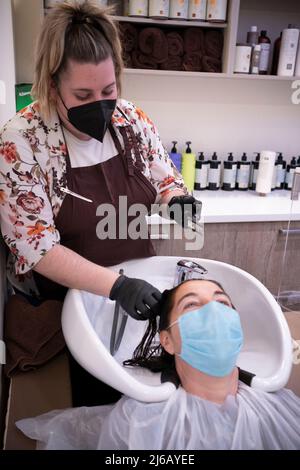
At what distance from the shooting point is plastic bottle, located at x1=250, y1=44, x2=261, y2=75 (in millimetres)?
2436

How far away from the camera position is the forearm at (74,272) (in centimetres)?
120

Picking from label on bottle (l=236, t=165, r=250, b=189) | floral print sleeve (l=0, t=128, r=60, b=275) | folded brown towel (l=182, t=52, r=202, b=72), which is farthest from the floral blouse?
label on bottle (l=236, t=165, r=250, b=189)

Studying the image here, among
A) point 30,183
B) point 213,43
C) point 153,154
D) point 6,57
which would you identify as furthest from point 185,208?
point 213,43

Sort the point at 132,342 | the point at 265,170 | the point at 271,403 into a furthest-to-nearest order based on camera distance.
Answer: the point at 265,170
the point at 132,342
the point at 271,403

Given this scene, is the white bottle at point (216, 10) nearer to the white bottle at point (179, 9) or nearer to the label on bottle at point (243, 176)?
the white bottle at point (179, 9)

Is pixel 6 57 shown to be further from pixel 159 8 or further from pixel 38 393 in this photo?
pixel 38 393

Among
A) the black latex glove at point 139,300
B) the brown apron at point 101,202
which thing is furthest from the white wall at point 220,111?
the black latex glove at point 139,300

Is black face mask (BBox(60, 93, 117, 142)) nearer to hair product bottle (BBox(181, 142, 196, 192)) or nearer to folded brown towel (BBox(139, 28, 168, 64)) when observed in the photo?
folded brown towel (BBox(139, 28, 168, 64))

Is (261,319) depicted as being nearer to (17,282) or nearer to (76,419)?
(76,419)

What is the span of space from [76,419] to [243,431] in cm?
39

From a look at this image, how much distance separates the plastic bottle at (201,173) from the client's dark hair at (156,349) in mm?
1561

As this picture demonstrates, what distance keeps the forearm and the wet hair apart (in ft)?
1.31

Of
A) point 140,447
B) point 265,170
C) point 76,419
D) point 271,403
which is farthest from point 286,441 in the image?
point 265,170

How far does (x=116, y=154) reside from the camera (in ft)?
4.70
